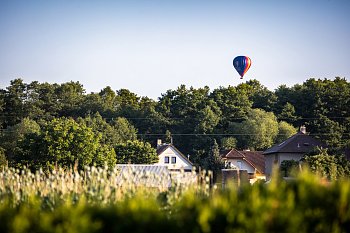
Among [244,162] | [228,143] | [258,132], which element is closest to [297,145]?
[244,162]

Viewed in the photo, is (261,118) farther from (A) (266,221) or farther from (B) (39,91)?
(A) (266,221)

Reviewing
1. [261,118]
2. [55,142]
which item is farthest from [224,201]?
[261,118]

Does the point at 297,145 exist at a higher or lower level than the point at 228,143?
lower

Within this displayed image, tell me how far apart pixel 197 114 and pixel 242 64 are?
26376 mm

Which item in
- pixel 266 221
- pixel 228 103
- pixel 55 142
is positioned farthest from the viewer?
pixel 228 103

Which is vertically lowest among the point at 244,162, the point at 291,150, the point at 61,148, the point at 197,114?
the point at 61,148

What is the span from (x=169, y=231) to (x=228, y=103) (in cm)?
10100

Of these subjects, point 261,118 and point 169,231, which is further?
point 261,118

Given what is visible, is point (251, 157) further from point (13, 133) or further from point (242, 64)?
point (13, 133)

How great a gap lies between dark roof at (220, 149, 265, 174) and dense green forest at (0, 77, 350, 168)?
366 inches

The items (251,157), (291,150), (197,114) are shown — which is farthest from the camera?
(197,114)

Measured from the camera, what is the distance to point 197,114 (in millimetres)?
103500

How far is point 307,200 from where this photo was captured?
793cm

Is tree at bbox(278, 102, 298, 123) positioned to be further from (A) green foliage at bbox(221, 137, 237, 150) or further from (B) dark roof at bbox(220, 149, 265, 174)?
(B) dark roof at bbox(220, 149, 265, 174)
